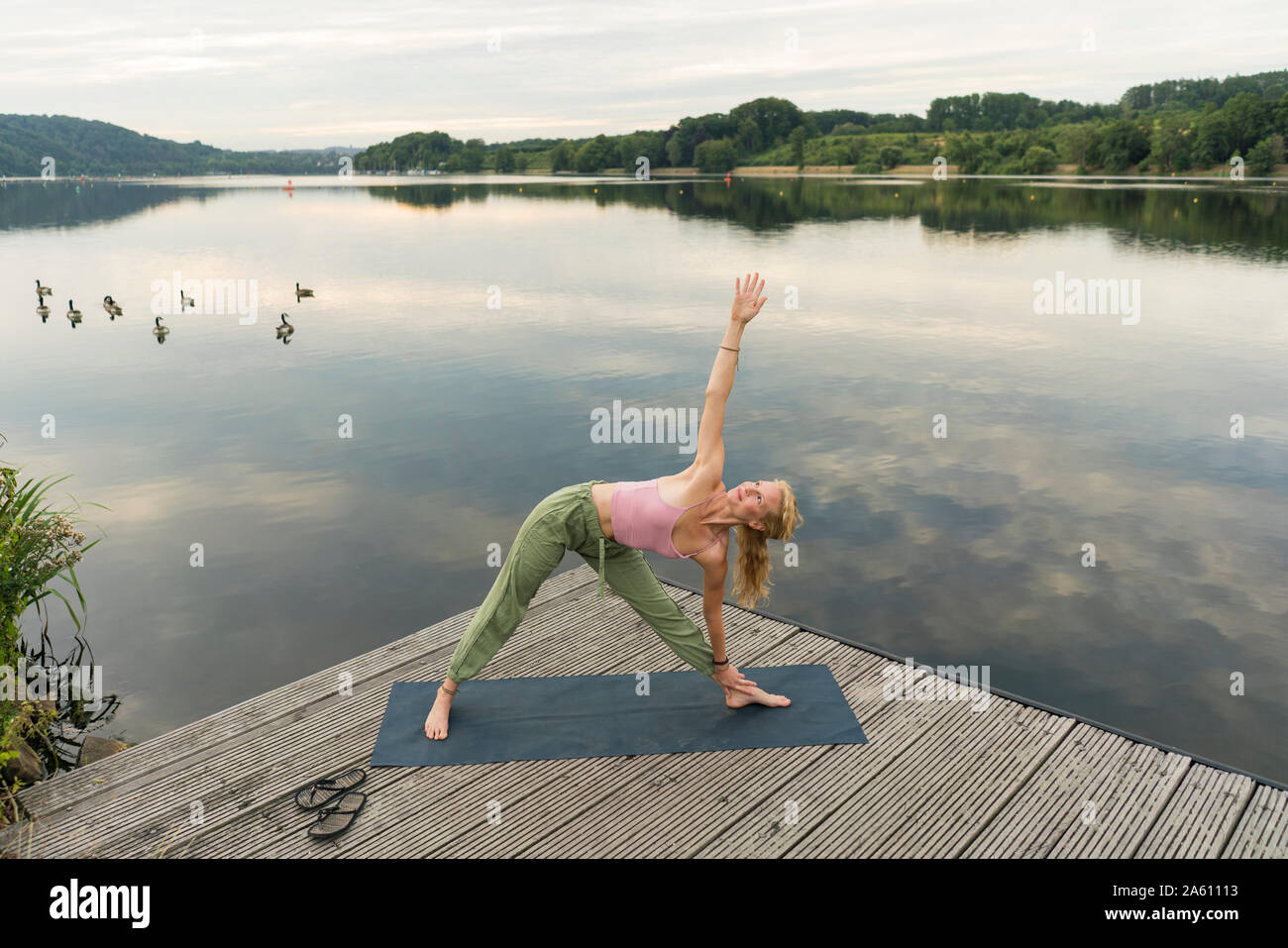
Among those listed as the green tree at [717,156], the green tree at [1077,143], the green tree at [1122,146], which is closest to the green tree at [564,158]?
the green tree at [717,156]

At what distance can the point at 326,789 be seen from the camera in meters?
5.58

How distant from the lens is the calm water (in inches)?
359

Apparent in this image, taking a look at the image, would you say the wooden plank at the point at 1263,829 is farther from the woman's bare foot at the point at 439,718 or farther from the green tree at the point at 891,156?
the green tree at the point at 891,156

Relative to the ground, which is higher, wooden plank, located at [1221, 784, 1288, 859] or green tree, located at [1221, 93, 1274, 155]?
green tree, located at [1221, 93, 1274, 155]

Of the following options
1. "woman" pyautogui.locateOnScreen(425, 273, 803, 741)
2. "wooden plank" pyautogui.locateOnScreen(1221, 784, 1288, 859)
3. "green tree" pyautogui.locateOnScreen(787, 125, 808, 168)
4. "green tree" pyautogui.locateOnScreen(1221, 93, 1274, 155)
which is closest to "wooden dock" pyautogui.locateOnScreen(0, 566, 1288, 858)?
"wooden plank" pyautogui.locateOnScreen(1221, 784, 1288, 859)

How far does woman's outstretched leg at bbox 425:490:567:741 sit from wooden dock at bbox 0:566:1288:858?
0.56 metres

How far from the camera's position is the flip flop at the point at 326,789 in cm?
544

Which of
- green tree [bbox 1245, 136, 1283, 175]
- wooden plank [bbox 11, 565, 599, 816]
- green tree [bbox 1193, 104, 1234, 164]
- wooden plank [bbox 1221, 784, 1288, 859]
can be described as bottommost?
wooden plank [bbox 1221, 784, 1288, 859]

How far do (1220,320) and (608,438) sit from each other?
62.4ft

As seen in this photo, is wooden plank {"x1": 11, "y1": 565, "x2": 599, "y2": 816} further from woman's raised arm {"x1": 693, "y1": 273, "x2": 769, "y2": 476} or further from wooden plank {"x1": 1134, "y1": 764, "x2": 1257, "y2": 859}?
wooden plank {"x1": 1134, "y1": 764, "x2": 1257, "y2": 859}

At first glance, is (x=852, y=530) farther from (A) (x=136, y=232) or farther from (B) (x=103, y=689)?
(A) (x=136, y=232)

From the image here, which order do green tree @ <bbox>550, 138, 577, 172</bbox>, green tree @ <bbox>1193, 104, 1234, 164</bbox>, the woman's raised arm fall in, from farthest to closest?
green tree @ <bbox>550, 138, 577, 172</bbox>, green tree @ <bbox>1193, 104, 1234, 164</bbox>, the woman's raised arm

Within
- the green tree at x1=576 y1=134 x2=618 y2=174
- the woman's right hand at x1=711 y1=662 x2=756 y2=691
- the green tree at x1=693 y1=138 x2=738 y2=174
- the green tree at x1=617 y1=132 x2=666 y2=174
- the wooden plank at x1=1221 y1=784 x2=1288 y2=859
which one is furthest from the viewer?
the green tree at x1=576 y1=134 x2=618 y2=174

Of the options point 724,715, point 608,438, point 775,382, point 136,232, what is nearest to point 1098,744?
point 724,715
